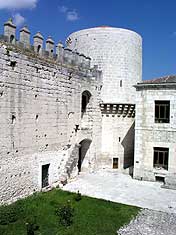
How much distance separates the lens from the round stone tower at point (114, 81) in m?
19.2

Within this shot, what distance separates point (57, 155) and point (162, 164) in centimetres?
649

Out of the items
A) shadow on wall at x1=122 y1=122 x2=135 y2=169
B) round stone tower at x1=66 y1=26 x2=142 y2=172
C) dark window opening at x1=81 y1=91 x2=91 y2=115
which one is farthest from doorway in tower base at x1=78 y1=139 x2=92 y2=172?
shadow on wall at x1=122 y1=122 x2=135 y2=169

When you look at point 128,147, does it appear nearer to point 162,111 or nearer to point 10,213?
point 162,111

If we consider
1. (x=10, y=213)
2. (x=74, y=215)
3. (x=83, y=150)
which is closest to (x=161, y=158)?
(x=83, y=150)

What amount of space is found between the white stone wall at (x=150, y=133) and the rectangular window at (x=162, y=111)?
0.75 feet

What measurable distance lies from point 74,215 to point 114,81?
36.9 feet

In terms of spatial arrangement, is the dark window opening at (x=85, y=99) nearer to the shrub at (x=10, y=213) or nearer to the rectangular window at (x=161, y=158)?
the rectangular window at (x=161, y=158)

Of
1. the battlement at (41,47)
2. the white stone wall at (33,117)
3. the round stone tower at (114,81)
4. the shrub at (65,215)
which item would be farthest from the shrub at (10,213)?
the round stone tower at (114,81)

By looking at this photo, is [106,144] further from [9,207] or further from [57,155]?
[9,207]

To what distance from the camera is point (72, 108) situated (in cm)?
1634

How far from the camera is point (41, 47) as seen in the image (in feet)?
45.5

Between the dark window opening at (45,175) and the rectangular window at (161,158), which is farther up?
the rectangular window at (161,158)

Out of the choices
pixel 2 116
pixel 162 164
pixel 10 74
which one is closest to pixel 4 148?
pixel 2 116

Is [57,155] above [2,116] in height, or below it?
below
